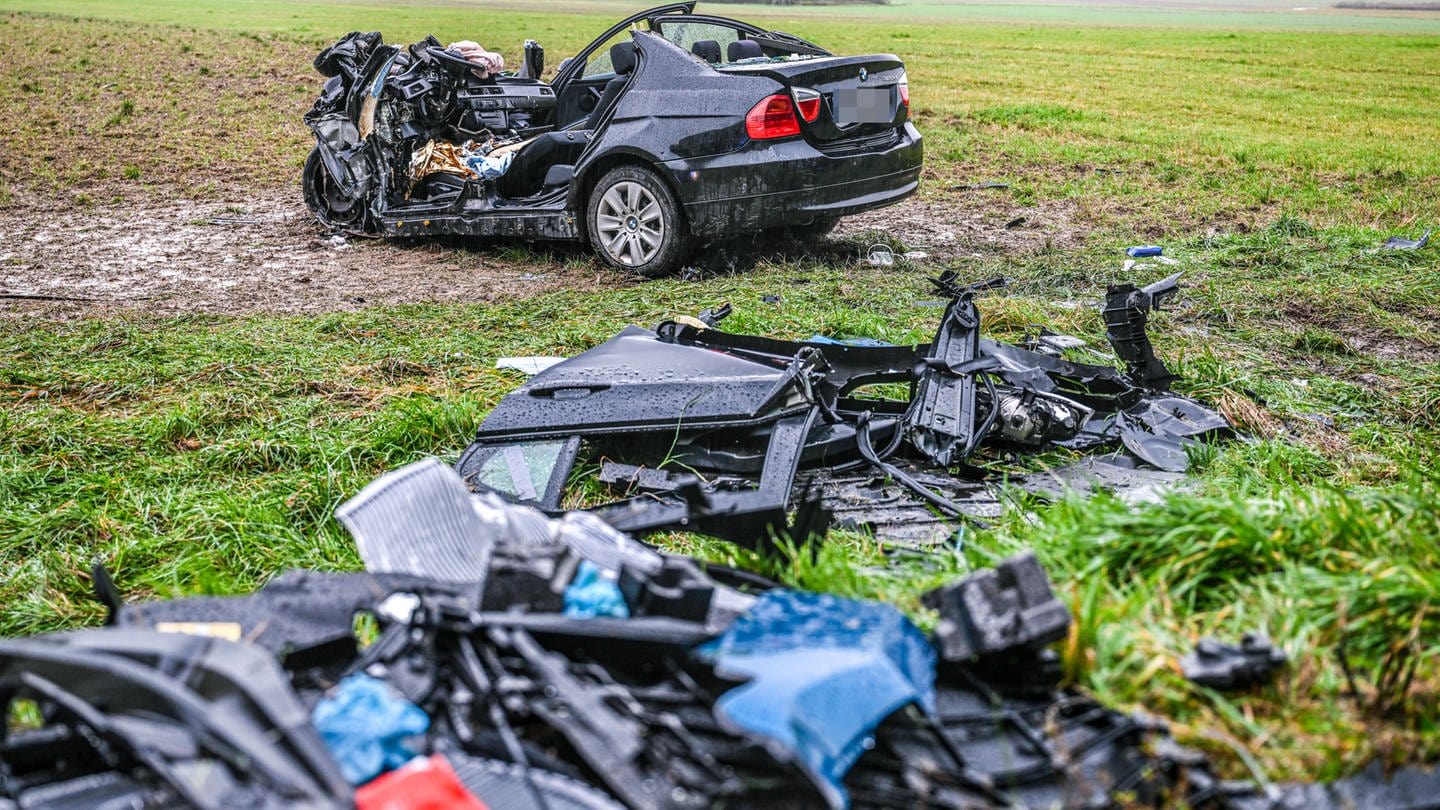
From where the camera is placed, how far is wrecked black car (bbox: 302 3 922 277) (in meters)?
6.57

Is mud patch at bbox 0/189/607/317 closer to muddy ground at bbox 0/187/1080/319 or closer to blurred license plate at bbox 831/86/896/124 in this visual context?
muddy ground at bbox 0/187/1080/319

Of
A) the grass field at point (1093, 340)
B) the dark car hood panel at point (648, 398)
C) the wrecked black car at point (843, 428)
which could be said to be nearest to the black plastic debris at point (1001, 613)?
the grass field at point (1093, 340)

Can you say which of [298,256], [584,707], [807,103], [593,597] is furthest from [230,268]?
[584,707]

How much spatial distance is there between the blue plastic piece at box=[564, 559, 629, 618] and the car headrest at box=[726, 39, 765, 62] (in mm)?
5635

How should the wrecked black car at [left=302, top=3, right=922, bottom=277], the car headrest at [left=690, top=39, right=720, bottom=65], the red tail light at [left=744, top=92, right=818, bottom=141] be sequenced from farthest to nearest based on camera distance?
the car headrest at [left=690, top=39, right=720, bottom=65]
the wrecked black car at [left=302, top=3, right=922, bottom=277]
the red tail light at [left=744, top=92, right=818, bottom=141]

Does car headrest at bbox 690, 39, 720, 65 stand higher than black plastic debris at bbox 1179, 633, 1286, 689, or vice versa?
car headrest at bbox 690, 39, 720, 65

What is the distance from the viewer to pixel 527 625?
7.00ft

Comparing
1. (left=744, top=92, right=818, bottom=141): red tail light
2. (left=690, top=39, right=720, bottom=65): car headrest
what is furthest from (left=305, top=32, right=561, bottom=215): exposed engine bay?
(left=744, top=92, right=818, bottom=141): red tail light

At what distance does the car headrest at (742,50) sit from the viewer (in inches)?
289

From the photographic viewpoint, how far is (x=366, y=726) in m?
1.92

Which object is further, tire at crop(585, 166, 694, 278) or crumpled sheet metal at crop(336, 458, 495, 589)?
tire at crop(585, 166, 694, 278)

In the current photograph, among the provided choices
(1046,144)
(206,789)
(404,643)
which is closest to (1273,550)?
(404,643)

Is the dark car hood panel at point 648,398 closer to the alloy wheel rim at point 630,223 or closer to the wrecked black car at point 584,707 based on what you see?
the wrecked black car at point 584,707

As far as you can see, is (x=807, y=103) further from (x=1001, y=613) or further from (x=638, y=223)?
(x=1001, y=613)
